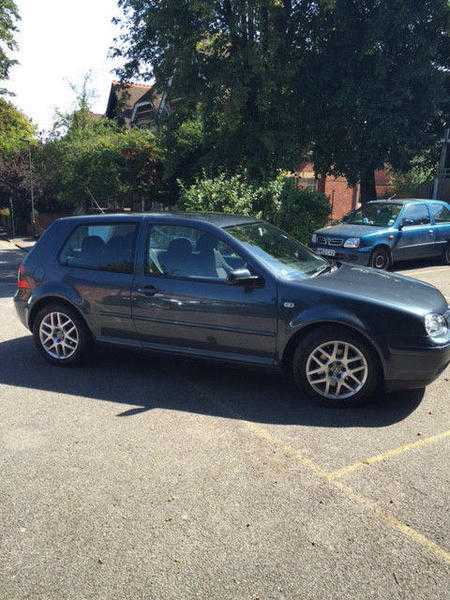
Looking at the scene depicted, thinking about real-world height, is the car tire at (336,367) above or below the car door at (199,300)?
below

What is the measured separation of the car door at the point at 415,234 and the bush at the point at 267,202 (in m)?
2.06

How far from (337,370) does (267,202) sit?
8746mm

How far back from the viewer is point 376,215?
12141mm

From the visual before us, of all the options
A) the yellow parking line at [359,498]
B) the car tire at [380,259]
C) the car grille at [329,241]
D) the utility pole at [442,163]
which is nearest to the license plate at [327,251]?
the car grille at [329,241]

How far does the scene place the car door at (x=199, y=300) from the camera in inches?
175

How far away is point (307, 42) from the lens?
1650 centimetres

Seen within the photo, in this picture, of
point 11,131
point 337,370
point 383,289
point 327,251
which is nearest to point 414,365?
point 337,370

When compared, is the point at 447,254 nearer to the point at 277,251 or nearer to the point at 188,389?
the point at 277,251

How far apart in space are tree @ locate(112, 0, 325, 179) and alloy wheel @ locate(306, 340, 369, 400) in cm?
1110

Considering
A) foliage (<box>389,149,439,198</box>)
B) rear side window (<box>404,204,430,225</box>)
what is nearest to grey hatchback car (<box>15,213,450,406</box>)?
rear side window (<box>404,204,430,225</box>)

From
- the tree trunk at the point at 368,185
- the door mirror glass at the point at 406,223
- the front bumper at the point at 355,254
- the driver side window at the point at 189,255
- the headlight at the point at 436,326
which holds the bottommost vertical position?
the headlight at the point at 436,326

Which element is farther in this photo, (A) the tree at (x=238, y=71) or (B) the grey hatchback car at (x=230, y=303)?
(A) the tree at (x=238, y=71)

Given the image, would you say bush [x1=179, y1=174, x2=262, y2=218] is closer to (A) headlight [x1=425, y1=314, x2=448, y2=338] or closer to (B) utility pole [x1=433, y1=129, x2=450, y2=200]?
(A) headlight [x1=425, y1=314, x2=448, y2=338]

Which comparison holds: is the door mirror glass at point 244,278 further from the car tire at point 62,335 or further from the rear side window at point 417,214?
the rear side window at point 417,214
